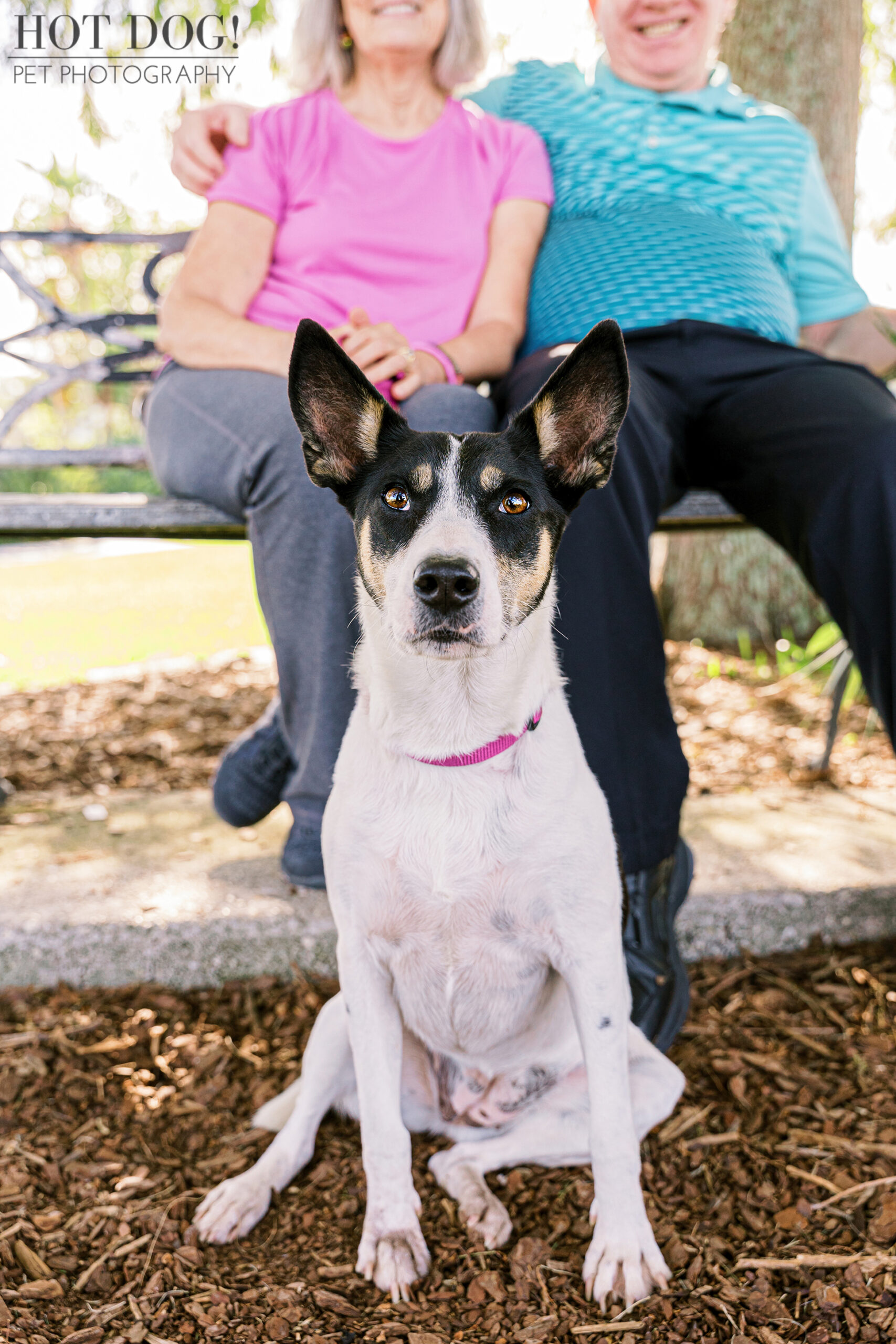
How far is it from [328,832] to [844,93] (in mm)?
4636

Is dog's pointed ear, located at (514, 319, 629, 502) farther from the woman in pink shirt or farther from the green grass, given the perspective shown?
the green grass

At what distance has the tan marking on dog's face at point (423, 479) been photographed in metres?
1.78

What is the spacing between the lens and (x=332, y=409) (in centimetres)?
188

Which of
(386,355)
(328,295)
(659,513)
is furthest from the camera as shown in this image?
(328,295)

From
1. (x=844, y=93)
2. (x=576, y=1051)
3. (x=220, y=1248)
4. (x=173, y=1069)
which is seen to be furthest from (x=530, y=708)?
(x=844, y=93)

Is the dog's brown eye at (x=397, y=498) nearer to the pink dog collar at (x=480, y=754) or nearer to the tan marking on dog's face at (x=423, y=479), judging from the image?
the tan marking on dog's face at (x=423, y=479)

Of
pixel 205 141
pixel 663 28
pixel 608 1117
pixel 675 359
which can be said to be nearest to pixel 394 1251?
pixel 608 1117

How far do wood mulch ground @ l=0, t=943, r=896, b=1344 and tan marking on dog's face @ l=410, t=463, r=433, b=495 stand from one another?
4.53ft

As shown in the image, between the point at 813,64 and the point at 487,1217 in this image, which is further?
the point at 813,64

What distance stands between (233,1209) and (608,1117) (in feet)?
2.45

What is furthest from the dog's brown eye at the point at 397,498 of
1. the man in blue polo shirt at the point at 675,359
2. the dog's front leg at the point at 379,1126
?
the dog's front leg at the point at 379,1126

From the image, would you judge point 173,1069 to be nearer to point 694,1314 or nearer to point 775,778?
point 694,1314

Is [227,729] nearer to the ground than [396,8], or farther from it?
nearer to the ground

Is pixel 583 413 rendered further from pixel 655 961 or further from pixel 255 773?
pixel 255 773
